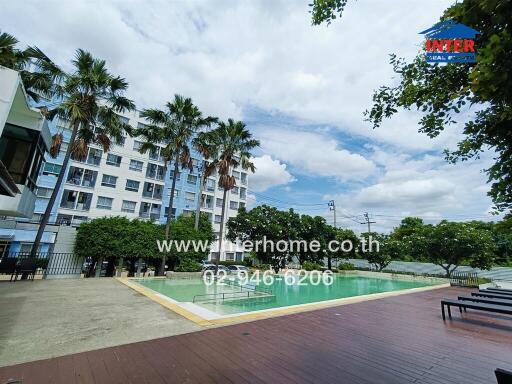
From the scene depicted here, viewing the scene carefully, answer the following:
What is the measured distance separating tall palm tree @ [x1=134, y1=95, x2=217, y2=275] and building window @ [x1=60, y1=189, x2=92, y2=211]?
59.7ft

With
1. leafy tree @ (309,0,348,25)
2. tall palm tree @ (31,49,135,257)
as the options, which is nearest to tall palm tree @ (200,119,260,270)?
tall palm tree @ (31,49,135,257)

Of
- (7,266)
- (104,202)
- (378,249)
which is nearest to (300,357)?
(7,266)

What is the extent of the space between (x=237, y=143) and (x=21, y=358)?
19.2 metres

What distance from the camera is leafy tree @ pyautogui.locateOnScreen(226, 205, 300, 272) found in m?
26.5

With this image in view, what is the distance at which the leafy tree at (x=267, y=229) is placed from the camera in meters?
26.5

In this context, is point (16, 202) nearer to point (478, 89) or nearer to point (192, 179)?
point (478, 89)

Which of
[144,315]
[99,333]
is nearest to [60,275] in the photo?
[144,315]

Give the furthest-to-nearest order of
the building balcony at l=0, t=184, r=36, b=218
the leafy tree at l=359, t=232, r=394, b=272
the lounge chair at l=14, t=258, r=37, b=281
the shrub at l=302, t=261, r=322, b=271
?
1. the leafy tree at l=359, t=232, r=394, b=272
2. the shrub at l=302, t=261, r=322, b=271
3. the lounge chair at l=14, t=258, r=37, b=281
4. the building balcony at l=0, t=184, r=36, b=218

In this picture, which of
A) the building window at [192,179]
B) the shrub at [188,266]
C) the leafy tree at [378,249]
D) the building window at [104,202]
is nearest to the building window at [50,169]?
the building window at [104,202]

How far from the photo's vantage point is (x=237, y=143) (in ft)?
72.0

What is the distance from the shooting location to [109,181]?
1332 inches

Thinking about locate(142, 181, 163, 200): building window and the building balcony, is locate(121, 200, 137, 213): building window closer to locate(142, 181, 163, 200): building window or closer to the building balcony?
locate(142, 181, 163, 200): building window

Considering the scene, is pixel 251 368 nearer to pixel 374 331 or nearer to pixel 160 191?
pixel 374 331

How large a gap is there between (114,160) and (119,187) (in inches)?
153
